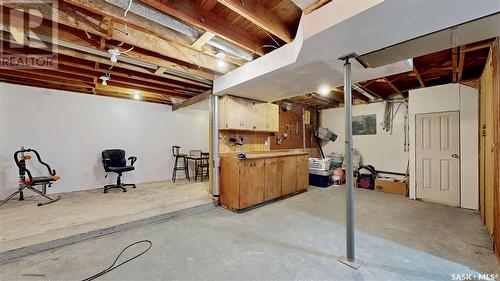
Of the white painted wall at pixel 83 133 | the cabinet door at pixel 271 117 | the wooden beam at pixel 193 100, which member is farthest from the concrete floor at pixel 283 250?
the white painted wall at pixel 83 133

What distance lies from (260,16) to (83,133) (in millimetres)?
5149

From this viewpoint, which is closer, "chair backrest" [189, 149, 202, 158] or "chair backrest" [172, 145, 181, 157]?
"chair backrest" [172, 145, 181, 157]

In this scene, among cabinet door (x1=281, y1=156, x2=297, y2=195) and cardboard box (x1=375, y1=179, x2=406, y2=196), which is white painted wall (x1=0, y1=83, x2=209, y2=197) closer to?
cabinet door (x1=281, y1=156, x2=297, y2=195)

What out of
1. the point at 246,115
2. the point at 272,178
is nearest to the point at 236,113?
the point at 246,115

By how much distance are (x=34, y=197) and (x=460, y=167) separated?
8697 millimetres

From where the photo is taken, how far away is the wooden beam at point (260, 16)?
1.82 metres

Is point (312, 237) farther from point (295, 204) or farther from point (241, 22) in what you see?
point (241, 22)

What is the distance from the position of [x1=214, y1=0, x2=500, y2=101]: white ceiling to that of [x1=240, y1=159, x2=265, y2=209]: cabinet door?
1.57m

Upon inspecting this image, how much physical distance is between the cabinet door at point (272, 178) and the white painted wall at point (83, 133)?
3.34 meters

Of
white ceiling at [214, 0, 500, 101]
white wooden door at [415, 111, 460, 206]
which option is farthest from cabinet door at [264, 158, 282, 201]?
white wooden door at [415, 111, 460, 206]

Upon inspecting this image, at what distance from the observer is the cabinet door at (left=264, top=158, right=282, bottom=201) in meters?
4.11

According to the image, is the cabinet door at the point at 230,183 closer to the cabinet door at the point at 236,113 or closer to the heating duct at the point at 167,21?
the cabinet door at the point at 236,113

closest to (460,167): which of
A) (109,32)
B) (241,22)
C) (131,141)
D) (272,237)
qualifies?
(272,237)

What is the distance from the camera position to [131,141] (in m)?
5.50
